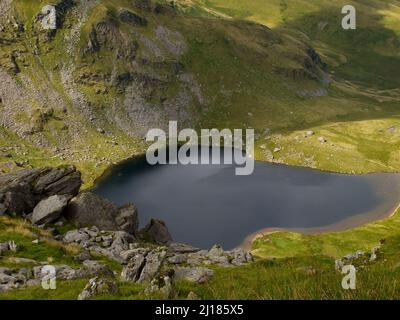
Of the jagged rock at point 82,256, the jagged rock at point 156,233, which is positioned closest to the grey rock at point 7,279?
the jagged rock at point 82,256

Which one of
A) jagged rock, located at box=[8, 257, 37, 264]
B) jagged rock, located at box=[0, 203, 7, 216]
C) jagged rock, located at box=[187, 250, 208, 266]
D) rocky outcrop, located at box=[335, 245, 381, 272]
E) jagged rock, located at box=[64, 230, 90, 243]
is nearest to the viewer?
rocky outcrop, located at box=[335, 245, 381, 272]

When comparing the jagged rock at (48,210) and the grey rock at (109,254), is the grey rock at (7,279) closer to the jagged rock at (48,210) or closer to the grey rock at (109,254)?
the grey rock at (109,254)

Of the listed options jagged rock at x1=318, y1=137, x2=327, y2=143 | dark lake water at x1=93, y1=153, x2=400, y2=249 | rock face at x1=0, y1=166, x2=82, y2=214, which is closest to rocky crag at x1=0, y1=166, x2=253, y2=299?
rock face at x1=0, y1=166, x2=82, y2=214

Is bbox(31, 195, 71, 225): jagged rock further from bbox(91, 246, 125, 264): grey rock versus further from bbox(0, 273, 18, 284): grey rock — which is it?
bbox(0, 273, 18, 284): grey rock

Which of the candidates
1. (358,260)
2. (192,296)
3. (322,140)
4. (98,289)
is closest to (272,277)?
(192,296)

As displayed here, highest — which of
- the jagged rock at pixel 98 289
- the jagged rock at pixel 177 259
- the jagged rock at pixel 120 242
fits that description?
the jagged rock at pixel 98 289

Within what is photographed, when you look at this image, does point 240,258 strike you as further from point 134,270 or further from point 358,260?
point 134,270
